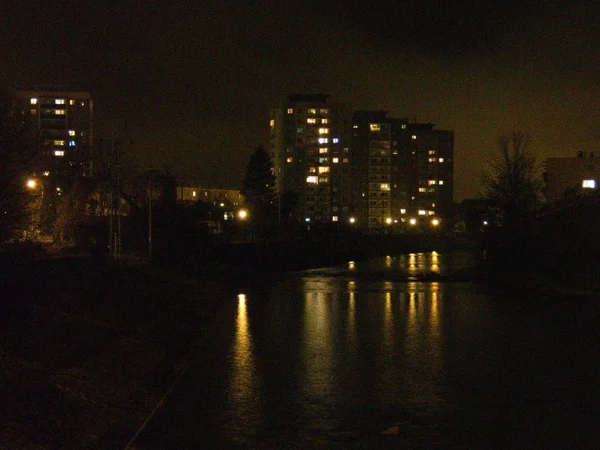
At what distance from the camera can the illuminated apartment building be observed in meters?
138

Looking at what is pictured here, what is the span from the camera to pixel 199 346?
60.6 ft

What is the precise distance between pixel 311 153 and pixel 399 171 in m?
37.4

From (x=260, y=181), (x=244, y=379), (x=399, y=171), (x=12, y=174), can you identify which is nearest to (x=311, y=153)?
(x=260, y=181)

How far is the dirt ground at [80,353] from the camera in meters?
9.13

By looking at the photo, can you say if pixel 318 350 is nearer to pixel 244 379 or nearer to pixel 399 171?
pixel 244 379

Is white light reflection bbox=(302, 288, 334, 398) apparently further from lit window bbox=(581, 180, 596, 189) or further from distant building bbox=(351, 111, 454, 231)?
distant building bbox=(351, 111, 454, 231)

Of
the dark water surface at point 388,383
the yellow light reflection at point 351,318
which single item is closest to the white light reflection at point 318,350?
the dark water surface at point 388,383

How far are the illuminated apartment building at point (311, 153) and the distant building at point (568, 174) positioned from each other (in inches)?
2325

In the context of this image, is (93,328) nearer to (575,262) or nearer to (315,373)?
(315,373)

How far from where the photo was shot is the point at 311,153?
139125mm

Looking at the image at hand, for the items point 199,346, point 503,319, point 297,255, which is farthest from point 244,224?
point 199,346

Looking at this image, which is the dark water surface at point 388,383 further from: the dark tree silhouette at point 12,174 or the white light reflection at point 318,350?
the dark tree silhouette at point 12,174

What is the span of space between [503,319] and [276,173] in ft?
376

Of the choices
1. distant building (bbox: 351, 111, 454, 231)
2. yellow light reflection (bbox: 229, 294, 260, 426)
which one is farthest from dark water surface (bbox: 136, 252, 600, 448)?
distant building (bbox: 351, 111, 454, 231)
